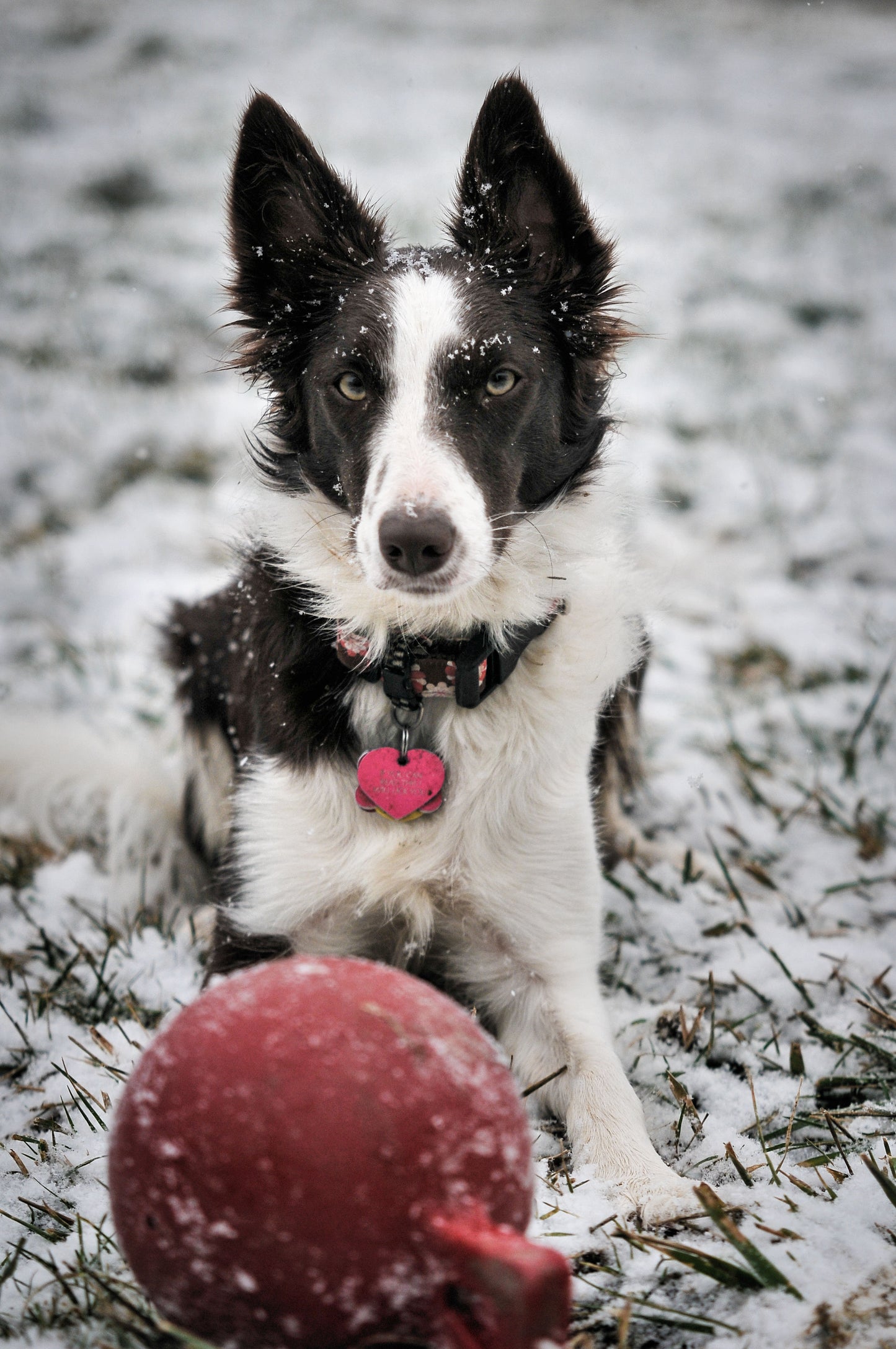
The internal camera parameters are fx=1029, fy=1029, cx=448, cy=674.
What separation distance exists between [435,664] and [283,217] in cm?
120

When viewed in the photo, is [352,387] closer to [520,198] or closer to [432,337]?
[432,337]

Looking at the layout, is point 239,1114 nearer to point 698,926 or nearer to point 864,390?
point 698,926

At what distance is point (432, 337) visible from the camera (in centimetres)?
233

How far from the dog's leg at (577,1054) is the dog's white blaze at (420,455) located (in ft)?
3.12

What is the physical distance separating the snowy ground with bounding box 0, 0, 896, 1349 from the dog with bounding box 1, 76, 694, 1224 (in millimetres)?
263

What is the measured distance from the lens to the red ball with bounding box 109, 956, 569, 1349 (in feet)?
3.75

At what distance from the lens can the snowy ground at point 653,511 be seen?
186 cm

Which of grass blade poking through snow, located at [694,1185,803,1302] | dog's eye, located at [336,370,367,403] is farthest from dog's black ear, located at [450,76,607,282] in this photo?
grass blade poking through snow, located at [694,1185,803,1302]

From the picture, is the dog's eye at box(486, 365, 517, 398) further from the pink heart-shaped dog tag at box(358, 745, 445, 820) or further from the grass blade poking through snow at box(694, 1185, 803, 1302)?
the grass blade poking through snow at box(694, 1185, 803, 1302)

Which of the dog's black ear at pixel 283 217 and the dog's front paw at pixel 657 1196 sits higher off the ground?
the dog's black ear at pixel 283 217

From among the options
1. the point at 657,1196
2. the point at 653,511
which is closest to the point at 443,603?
the point at 657,1196

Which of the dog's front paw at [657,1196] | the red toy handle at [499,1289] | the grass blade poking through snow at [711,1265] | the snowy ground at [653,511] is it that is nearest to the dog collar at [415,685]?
the snowy ground at [653,511]

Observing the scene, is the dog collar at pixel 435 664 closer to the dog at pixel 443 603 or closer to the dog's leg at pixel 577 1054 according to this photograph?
the dog at pixel 443 603

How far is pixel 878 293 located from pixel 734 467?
9.81 feet
